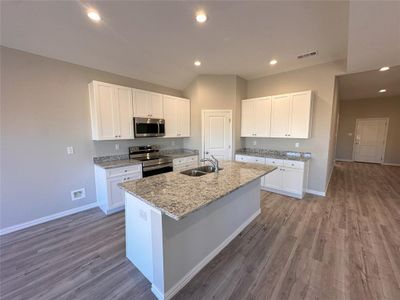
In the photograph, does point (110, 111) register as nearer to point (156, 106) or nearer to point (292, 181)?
point (156, 106)

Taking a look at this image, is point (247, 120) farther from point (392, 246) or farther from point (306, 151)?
point (392, 246)

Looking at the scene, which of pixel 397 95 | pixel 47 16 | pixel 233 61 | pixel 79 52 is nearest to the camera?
pixel 47 16

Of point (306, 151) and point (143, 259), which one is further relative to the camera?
point (306, 151)

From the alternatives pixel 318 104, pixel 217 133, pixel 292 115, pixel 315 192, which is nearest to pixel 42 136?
pixel 217 133

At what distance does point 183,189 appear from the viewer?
1.83 meters

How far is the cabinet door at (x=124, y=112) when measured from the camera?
350 centimetres

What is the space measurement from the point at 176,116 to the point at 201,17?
2.57 m

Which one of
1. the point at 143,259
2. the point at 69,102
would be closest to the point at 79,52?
the point at 69,102

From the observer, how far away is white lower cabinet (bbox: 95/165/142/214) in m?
3.16

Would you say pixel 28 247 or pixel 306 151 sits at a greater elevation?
pixel 306 151

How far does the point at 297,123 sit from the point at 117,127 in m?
4.10

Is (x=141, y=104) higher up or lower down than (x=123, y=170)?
higher up

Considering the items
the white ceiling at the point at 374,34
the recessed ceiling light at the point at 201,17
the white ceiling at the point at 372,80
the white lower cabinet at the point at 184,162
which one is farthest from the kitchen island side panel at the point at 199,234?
the white ceiling at the point at 372,80

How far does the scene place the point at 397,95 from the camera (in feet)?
23.1
